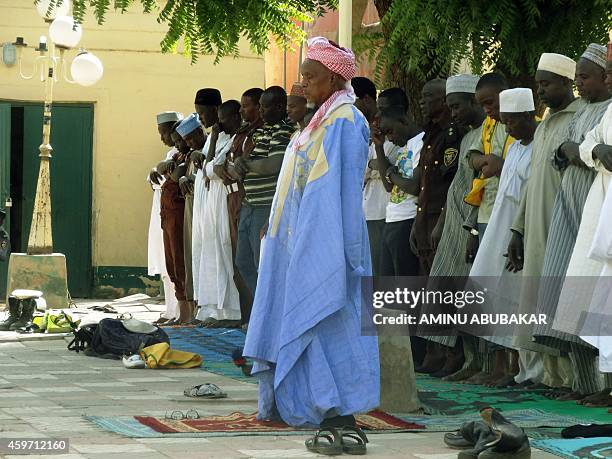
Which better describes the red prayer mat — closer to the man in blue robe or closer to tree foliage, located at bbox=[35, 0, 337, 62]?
the man in blue robe

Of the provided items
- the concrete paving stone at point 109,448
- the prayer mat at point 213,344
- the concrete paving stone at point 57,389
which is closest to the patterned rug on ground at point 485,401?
the prayer mat at point 213,344

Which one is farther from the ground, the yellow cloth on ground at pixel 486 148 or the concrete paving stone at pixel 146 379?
the yellow cloth on ground at pixel 486 148

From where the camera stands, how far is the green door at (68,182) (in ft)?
58.3

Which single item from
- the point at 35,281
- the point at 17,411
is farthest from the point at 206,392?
the point at 35,281

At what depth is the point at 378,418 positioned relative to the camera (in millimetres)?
7066

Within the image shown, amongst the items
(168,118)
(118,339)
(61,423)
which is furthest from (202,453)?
(168,118)

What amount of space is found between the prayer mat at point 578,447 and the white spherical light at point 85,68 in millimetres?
9933

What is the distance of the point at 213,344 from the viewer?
11.6 meters

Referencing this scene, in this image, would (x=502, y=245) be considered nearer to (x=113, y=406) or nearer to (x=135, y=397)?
(x=135, y=397)

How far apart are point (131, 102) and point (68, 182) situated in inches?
54.4

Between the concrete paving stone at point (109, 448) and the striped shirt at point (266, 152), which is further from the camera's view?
the striped shirt at point (266, 152)

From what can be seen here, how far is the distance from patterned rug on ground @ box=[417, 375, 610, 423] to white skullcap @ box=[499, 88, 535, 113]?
1.79 metres

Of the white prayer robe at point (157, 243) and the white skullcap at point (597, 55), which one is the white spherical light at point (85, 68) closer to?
the white prayer robe at point (157, 243)

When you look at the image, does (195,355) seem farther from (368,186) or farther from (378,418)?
(378,418)
